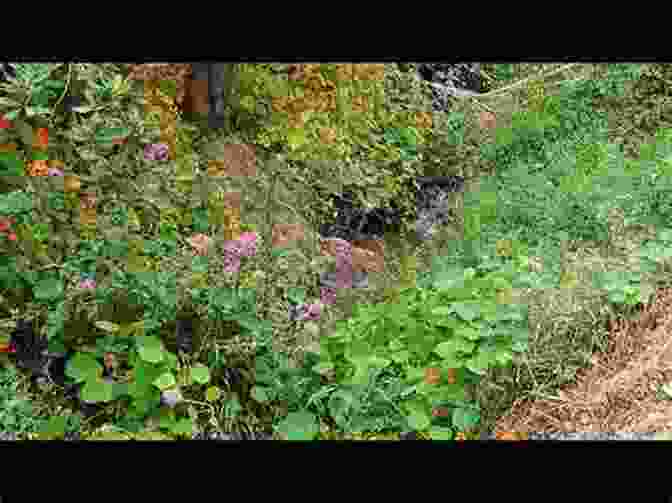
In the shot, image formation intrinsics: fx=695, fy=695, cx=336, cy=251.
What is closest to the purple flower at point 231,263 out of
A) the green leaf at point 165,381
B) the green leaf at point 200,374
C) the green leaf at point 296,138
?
the green leaf at point 200,374

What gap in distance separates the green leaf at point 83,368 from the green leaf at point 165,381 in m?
0.21

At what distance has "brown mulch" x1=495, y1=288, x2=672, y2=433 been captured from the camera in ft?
7.00

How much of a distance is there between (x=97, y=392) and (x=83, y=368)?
4.6 inches

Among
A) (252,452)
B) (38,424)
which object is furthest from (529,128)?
(252,452)

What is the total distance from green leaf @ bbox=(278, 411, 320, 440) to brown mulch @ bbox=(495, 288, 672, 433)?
1.98 ft

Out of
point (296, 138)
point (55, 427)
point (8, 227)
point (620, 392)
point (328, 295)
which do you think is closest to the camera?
point (55, 427)

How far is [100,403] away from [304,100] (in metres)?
3.88

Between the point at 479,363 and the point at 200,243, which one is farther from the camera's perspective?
the point at 200,243

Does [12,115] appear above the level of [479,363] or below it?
above

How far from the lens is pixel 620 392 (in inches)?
91.4

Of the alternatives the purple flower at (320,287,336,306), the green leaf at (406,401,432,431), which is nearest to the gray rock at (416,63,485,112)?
the purple flower at (320,287,336,306)

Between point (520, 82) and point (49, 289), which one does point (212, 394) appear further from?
point (520, 82)

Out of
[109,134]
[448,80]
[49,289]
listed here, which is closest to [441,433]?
[49,289]

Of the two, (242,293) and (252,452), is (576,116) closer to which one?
(242,293)
